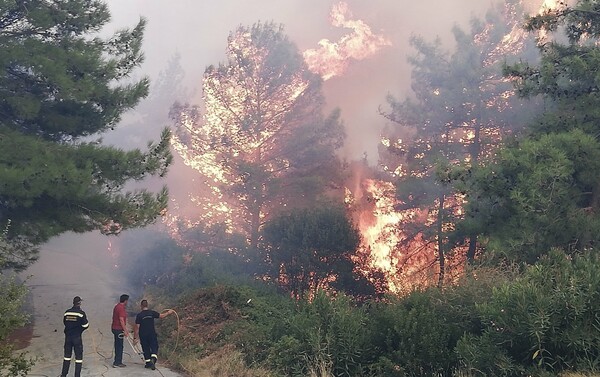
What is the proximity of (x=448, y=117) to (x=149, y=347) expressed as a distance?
22180 millimetres

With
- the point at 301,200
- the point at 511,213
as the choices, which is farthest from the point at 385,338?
the point at 301,200

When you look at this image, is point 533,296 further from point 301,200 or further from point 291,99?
point 291,99

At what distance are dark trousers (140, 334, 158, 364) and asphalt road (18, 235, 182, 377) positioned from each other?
276 mm

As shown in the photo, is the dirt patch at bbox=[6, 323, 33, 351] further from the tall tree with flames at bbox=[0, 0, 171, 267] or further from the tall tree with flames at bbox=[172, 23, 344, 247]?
the tall tree with flames at bbox=[172, 23, 344, 247]

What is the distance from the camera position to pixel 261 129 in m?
30.7

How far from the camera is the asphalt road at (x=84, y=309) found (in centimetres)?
1099

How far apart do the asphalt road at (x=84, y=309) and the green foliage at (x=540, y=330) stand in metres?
6.81

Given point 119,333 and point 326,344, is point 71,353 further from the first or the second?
point 326,344

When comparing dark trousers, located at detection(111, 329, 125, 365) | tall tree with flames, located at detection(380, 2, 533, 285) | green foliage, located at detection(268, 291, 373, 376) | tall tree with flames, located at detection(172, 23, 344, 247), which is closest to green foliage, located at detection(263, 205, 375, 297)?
tall tree with flames, located at detection(380, 2, 533, 285)

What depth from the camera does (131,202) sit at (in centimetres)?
1501

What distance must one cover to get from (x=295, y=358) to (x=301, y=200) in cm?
2021

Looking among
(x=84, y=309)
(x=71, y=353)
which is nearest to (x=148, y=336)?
(x=71, y=353)

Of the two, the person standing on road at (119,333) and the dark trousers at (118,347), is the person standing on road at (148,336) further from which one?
the dark trousers at (118,347)

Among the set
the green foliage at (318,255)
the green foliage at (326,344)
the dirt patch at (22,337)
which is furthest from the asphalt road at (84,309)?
the green foliage at (318,255)
